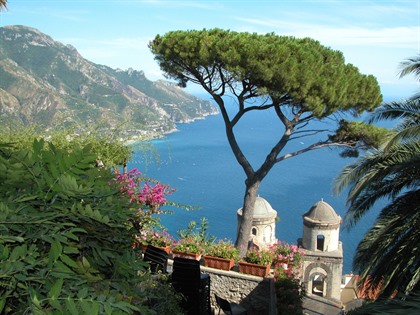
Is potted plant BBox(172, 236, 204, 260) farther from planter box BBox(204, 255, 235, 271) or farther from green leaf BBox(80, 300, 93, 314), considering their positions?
green leaf BBox(80, 300, 93, 314)

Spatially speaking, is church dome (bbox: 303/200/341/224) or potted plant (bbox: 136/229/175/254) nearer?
potted plant (bbox: 136/229/175/254)

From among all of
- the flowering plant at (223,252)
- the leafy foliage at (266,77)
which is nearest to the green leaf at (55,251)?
the flowering plant at (223,252)

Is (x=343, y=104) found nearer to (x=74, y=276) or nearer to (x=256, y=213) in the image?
(x=256, y=213)

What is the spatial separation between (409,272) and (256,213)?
10.2 metres

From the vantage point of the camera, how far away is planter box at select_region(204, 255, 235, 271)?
310 inches

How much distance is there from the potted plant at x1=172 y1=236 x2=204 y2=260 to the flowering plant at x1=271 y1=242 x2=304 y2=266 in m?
1.44

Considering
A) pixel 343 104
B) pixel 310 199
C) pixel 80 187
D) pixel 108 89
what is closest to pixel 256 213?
pixel 343 104

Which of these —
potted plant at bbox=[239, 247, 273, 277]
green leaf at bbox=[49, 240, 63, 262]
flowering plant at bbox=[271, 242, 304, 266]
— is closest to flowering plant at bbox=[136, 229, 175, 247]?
potted plant at bbox=[239, 247, 273, 277]

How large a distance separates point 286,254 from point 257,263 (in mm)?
900

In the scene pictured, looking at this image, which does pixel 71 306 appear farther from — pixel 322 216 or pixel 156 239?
pixel 322 216

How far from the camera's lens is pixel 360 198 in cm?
815

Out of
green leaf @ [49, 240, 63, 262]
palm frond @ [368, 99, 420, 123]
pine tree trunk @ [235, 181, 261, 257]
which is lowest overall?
green leaf @ [49, 240, 63, 262]

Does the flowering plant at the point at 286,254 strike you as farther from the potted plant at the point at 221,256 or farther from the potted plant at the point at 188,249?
the potted plant at the point at 188,249

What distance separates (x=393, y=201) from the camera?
24.4 feet
